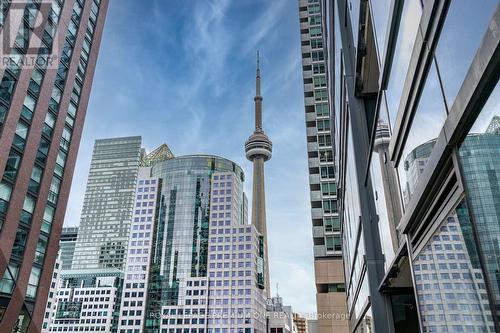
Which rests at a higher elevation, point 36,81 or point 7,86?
point 36,81

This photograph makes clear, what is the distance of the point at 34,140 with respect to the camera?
35.6 m

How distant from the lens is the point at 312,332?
193 meters

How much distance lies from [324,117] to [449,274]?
4308 centimetres

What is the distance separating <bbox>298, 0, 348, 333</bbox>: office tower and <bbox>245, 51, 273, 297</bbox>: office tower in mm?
95991

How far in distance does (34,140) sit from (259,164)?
426 ft

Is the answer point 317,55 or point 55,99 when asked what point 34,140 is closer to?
point 55,99

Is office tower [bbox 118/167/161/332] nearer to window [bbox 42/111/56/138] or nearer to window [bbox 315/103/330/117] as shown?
window [bbox 42/111/56/138]

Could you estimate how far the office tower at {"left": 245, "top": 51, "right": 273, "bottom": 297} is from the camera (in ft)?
472

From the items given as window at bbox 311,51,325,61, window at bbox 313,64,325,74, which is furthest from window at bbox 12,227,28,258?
window at bbox 311,51,325,61

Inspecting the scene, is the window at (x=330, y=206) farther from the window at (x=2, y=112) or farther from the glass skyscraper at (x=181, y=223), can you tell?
the glass skyscraper at (x=181, y=223)

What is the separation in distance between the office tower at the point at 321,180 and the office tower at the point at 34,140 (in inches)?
1001

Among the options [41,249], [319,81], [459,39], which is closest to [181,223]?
[319,81]

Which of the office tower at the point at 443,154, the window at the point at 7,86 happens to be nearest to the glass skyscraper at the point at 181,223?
the window at the point at 7,86

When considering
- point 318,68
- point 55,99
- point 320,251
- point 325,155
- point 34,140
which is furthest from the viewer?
point 318,68
